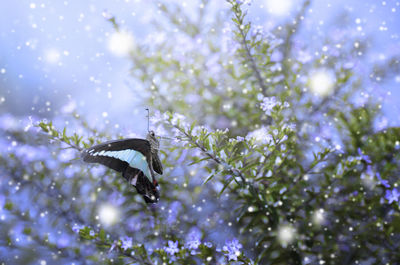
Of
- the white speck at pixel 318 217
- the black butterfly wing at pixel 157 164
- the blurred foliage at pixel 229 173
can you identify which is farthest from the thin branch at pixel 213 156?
the white speck at pixel 318 217

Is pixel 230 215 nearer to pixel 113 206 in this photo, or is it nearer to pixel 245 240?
pixel 245 240

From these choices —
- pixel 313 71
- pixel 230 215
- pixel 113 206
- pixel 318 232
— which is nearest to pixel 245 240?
pixel 230 215

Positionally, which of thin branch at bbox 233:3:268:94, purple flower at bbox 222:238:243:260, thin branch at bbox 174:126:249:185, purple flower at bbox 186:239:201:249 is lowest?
purple flower at bbox 222:238:243:260

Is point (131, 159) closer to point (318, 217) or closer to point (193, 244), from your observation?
point (193, 244)

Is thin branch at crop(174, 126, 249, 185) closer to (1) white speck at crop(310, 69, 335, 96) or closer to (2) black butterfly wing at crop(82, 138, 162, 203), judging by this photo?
(2) black butterfly wing at crop(82, 138, 162, 203)

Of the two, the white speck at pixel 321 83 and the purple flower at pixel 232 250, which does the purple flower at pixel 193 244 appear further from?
the white speck at pixel 321 83

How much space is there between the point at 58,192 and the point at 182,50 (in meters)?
0.53

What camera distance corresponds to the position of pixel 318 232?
717 millimetres

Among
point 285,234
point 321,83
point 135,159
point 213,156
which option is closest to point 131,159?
point 135,159

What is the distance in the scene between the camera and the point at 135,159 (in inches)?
26.0

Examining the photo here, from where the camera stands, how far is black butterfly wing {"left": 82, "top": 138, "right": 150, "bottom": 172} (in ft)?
1.98

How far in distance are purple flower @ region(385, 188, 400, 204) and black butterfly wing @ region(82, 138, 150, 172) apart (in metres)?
0.53

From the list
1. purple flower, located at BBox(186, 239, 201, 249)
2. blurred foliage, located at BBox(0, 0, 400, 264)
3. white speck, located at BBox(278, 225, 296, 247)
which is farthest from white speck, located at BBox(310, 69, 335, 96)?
purple flower, located at BBox(186, 239, 201, 249)

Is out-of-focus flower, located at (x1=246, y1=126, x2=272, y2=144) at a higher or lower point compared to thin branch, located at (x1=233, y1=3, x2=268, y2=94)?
lower
